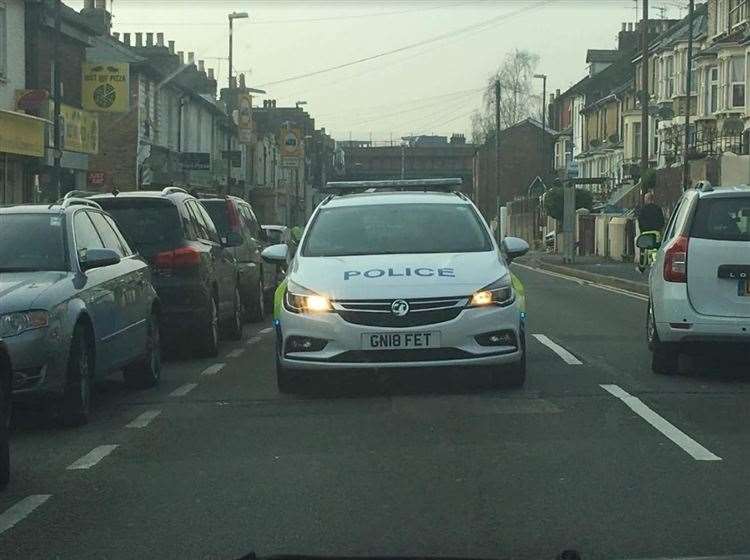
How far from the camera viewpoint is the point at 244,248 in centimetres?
1836

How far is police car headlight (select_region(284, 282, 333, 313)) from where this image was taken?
1043cm

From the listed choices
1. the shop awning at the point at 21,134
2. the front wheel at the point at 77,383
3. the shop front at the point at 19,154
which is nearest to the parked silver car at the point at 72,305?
the front wheel at the point at 77,383

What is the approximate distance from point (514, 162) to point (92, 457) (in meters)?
112

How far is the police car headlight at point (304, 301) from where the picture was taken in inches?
411

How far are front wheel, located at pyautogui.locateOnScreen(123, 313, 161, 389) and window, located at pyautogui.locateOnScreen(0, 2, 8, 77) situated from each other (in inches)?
907

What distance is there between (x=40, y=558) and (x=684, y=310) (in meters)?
7.09

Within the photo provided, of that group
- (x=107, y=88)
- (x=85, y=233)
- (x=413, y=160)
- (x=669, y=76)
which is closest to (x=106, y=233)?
(x=85, y=233)

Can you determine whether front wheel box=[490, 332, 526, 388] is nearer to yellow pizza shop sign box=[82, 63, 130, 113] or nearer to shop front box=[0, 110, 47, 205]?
shop front box=[0, 110, 47, 205]

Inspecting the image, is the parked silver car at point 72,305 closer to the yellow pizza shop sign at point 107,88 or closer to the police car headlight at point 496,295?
the police car headlight at point 496,295

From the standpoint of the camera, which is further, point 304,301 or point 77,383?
point 304,301

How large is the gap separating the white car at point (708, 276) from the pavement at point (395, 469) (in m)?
0.44

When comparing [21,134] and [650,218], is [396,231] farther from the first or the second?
[21,134]

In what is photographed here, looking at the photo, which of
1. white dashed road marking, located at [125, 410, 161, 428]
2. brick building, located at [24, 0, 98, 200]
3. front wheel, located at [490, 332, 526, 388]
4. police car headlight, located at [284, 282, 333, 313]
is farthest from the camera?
brick building, located at [24, 0, 98, 200]

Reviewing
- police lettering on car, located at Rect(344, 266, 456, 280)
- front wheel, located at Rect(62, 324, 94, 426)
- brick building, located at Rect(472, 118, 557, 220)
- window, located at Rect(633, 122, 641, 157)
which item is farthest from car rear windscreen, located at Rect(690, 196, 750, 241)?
brick building, located at Rect(472, 118, 557, 220)
